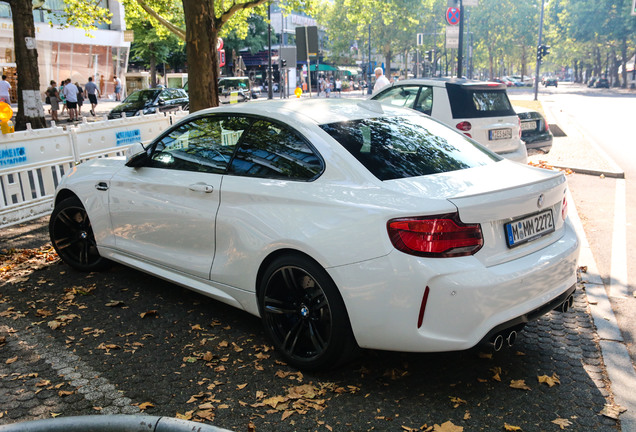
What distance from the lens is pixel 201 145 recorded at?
15.0ft

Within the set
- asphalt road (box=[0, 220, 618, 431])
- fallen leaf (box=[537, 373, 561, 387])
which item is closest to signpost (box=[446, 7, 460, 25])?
asphalt road (box=[0, 220, 618, 431])

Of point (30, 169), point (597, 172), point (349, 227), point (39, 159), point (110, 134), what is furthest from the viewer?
point (597, 172)

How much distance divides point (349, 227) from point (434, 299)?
24.0 inches

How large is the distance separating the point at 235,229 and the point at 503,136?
251 inches

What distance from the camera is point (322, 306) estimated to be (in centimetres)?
351

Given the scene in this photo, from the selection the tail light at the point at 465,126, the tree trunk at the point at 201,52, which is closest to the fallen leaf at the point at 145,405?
the tail light at the point at 465,126

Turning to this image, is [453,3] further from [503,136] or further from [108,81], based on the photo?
[108,81]

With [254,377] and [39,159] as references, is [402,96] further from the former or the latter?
[254,377]

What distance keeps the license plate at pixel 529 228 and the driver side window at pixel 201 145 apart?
6.45 feet

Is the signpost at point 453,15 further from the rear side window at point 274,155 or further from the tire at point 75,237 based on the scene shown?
the rear side window at point 274,155

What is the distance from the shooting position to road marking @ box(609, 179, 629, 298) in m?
5.23

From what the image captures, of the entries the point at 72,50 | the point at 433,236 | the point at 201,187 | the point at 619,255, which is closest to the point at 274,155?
the point at 201,187

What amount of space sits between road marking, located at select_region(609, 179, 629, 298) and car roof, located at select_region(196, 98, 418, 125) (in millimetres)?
2401

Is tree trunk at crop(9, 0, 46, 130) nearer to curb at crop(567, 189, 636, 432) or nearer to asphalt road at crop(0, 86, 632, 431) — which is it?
asphalt road at crop(0, 86, 632, 431)
